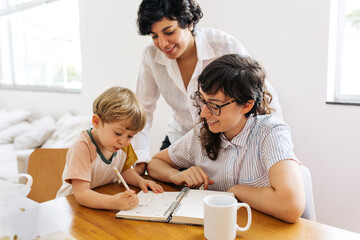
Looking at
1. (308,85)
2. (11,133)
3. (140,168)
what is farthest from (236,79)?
(11,133)

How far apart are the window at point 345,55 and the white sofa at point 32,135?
2331 mm

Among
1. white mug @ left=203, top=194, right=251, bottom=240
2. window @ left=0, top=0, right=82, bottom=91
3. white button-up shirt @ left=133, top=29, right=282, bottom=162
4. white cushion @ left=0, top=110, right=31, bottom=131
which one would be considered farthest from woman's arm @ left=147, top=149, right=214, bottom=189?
white cushion @ left=0, top=110, right=31, bottom=131

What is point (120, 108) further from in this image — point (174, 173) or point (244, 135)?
point (244, 135)

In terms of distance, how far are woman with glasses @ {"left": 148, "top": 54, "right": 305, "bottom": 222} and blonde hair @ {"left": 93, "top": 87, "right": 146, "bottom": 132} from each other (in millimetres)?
222

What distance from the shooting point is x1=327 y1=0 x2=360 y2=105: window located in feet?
6.18

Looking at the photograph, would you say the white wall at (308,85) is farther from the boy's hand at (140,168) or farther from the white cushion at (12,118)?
the white cushion at (12,118)

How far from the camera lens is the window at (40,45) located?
3936mm

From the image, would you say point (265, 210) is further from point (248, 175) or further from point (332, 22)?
point (332, 22)

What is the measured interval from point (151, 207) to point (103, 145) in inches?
12.7

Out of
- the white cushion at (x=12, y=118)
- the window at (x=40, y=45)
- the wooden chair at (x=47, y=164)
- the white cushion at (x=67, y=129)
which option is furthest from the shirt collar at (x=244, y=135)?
the white cushion at (x=12, y=118)

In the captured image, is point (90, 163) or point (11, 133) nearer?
point (90, 163)

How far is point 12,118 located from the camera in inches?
168

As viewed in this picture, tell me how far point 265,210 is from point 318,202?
4.21ft

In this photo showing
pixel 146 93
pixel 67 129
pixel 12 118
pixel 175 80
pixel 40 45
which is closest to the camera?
pixel 175 80
